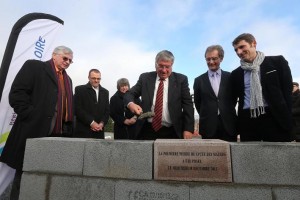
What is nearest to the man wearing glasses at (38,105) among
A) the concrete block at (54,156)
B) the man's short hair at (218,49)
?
the concrete block at (54,156)

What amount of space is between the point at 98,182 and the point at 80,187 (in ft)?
0.65

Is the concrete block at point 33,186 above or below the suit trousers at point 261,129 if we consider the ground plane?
below

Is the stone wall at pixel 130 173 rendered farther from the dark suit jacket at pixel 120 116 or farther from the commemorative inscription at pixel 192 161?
the dark suit jacket at pixel 120 116

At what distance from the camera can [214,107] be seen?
3.29 m

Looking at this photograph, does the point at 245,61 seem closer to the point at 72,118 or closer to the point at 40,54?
the point at 72,118

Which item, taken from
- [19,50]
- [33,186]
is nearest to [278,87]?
[33,186]

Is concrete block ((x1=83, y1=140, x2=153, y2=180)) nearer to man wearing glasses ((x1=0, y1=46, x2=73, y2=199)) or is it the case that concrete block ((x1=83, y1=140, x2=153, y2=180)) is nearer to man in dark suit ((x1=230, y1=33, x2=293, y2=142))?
man wearing glasses ((x1=0, y1=46, x2=73, y2=199))

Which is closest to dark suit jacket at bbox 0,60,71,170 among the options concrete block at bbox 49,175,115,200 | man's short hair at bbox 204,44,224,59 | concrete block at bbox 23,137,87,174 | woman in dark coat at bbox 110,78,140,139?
concrete block at bbox 23,137,87,174

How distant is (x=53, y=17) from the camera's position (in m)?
4.43

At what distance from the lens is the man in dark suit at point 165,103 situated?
10.2ft

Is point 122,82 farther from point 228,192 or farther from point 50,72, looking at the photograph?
point 228,192

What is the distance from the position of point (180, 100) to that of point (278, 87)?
1129 millimetres

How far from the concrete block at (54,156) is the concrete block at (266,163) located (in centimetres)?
154

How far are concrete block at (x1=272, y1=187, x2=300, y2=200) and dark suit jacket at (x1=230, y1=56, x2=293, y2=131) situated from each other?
756 mm
